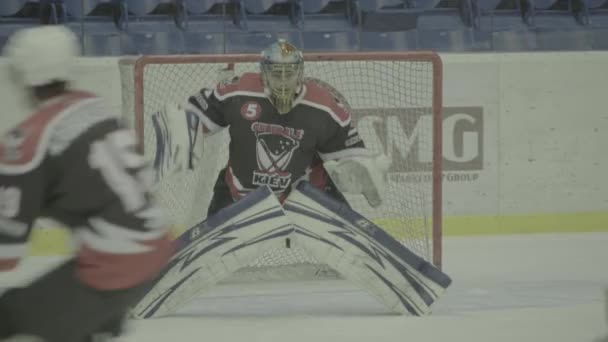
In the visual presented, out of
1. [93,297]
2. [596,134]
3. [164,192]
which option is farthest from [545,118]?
[93,297]

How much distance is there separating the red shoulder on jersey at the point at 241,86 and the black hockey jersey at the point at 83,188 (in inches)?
114

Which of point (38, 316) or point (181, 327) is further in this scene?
point (181, 327)

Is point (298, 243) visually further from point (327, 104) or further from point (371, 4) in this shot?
point (371, 4)

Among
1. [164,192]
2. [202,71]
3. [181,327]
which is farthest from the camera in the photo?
[202,71]

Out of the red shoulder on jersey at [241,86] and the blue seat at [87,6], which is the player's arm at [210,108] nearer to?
the red shoulder on jersey at [241,86]

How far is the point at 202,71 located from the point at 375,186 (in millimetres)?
1788

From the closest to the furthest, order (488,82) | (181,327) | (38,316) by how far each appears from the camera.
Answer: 1. (38,316)
2. (181,327)
3. (488,82)

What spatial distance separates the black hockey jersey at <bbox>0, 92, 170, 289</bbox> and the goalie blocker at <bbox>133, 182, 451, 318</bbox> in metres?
2.45

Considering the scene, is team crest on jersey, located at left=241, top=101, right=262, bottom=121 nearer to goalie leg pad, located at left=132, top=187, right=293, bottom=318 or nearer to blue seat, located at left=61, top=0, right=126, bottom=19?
goalie leg pad, located at left=132, top=187, right=293, bottom=318

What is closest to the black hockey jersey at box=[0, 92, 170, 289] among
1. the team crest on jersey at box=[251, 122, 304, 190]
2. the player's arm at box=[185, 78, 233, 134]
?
the player's arm at box=[185, 78, 233, 134]

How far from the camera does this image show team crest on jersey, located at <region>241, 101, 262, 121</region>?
5.85m

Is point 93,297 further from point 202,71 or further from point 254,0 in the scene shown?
point 254,0

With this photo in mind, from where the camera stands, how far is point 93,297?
2875mm

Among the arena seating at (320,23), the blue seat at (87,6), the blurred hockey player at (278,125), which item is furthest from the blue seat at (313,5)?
the blurred hockey player at (278,125)
